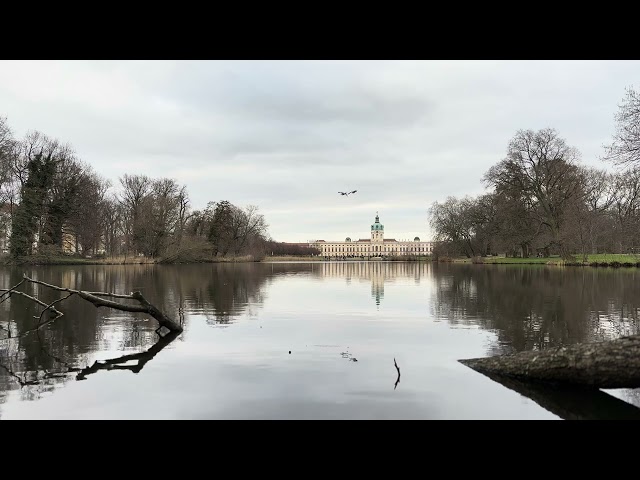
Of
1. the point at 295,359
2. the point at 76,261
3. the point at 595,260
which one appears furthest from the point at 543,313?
the point at 76,261

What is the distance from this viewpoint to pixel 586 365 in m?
7.02

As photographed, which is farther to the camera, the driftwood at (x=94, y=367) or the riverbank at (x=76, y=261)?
the riverbank at (x=76, y=261)

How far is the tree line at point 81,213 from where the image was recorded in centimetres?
5062

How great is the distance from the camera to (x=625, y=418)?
5840mm

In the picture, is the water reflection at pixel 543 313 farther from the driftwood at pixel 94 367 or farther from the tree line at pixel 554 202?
the tree line at pixel 554 202

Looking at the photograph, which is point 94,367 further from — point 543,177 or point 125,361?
point 543,177

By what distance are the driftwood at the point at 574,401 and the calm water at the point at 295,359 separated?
0.04 meters

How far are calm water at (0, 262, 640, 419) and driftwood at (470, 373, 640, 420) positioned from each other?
0.04 metres

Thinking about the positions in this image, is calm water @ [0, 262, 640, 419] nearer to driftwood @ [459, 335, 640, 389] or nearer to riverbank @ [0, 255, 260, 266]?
driftwood @ [459, 335, 640, 389]

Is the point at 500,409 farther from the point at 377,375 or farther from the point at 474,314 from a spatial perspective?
the point at 474,314

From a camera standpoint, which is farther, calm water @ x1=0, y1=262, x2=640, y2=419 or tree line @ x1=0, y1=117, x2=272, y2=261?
tree line @ x1=0, y1=117, x2=272, y2=261

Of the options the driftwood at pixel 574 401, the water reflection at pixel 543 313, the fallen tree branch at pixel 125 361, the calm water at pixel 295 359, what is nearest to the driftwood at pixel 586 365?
the driftwood at pixel 574 401

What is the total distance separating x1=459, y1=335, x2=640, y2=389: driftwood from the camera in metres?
6.81

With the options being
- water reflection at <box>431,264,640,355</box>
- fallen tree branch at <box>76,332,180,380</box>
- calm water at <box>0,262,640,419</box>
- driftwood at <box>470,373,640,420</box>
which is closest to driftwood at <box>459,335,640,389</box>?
driftwood at <box>470,373,640,420</box>
